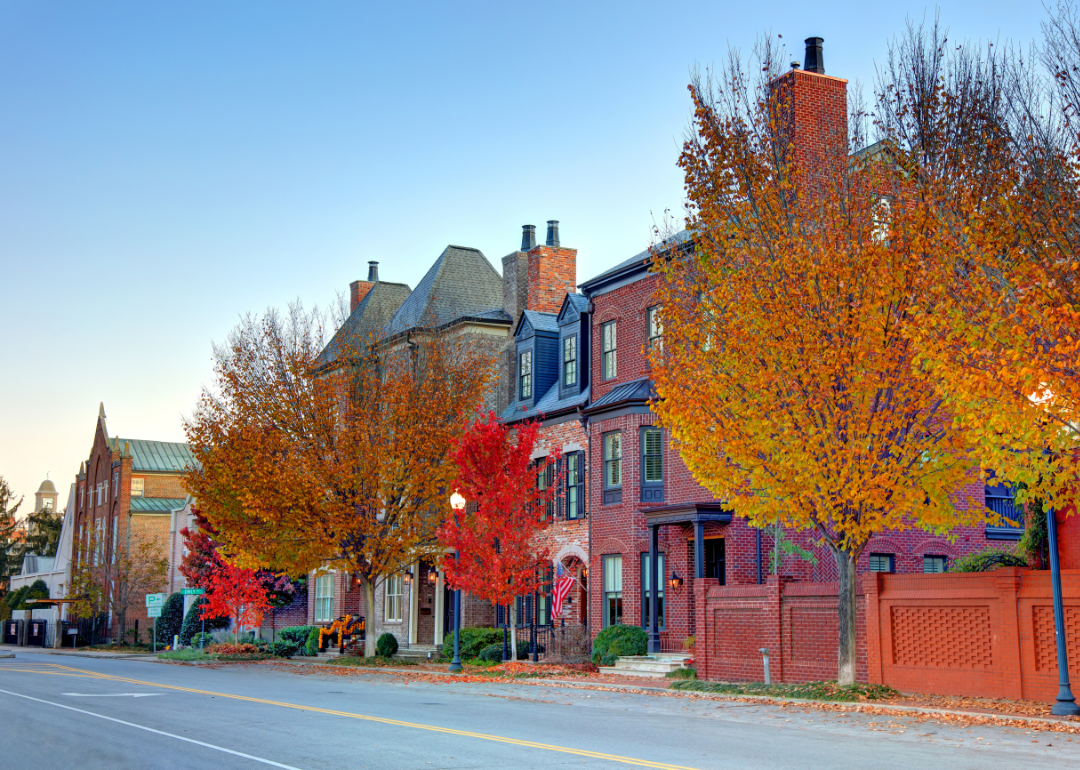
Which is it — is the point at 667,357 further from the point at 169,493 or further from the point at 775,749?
the point at 169,493

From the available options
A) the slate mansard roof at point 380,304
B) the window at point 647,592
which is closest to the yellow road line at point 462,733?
the window at point 647,592

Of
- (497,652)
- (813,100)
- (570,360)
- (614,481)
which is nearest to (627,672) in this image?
(497,652)

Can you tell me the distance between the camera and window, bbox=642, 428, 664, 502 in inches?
1189

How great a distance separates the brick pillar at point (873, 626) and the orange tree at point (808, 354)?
1.71 ft

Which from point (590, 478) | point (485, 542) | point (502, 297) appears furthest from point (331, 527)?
point (502, 297)

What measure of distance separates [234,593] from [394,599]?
21.1 ft

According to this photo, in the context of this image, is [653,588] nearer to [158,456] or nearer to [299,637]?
[299,637]

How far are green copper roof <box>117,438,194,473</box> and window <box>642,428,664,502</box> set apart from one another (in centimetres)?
5104

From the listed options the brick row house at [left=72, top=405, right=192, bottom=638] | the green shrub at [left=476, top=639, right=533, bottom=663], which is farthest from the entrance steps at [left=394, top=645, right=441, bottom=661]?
the brick row house at [left=72, top=405, right=192, bottom=638]

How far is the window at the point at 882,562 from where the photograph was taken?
28734 millimetres

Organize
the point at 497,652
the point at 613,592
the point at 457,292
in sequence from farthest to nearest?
the point at 457,292 → the point at 613,592 → the point at 497,652

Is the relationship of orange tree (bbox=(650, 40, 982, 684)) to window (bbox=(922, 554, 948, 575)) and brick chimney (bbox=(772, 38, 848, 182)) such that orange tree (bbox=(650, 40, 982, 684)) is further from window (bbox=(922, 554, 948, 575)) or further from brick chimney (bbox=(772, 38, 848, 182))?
window (bbox=(922, 554, 948, 575))

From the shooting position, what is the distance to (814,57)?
28406 mm

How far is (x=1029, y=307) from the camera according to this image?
48.7 feet
